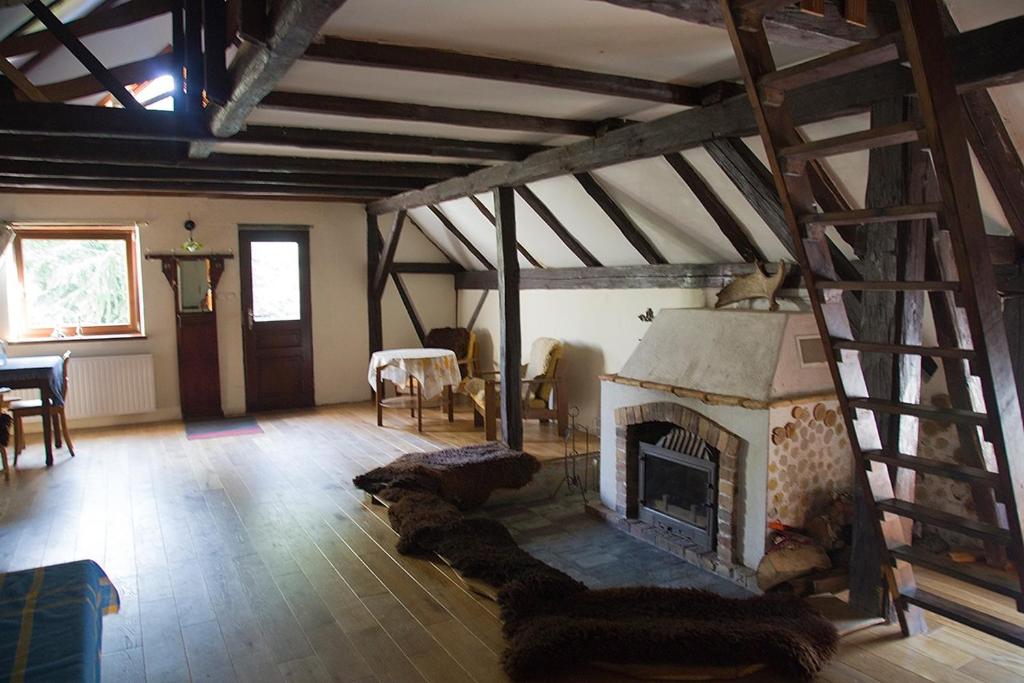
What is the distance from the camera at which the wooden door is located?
25.8ft

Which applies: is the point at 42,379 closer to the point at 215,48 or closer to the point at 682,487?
the point at 215,48

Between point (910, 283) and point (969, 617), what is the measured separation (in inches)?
56.9

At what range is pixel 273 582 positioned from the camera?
3.51m

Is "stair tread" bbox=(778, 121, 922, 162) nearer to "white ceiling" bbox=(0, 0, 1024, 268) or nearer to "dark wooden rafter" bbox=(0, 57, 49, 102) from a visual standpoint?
"white ceiling" bbox=(0, 0, 1024, 268)

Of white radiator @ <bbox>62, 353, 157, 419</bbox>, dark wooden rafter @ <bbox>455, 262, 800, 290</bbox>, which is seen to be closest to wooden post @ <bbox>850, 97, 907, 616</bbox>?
dark wooden rafter @ <bbox>455, 262, 800, 290</bbox>

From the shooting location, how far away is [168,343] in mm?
7484

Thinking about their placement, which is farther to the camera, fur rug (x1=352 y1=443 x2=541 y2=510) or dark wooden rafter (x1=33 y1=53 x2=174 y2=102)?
fur rug (x1=352 y1=443 x2=541 y2=510)

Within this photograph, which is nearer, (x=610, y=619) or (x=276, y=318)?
(x=610, y=619)

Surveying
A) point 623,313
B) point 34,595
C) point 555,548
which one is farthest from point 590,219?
point 34,595

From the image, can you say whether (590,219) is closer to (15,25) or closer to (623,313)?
(623,313)

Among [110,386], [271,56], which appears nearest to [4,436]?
[110,386]

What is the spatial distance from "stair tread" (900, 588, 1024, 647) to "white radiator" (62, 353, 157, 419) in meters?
7.00

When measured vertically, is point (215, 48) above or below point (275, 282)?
above

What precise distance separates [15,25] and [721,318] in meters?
4.12
